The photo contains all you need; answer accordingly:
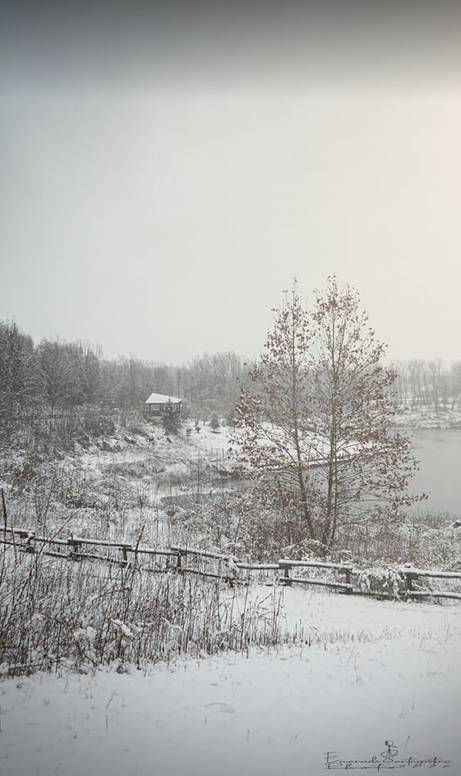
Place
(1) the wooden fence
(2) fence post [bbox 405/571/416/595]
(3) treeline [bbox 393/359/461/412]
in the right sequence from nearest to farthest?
(1) the wooden fence < (2) fence post [bbox 405/571/416/595] < (3) treeline [bbox 393/359/461/412]

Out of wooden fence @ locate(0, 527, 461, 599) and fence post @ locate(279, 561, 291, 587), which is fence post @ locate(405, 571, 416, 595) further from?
fence post @ locate(279, 561, 291, 587)

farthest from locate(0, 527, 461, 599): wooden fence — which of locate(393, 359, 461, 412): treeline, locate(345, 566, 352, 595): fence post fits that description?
locate(393, 359, 461, 412): treeline

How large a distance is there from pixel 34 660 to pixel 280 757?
2648mm

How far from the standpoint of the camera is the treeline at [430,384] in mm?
94356

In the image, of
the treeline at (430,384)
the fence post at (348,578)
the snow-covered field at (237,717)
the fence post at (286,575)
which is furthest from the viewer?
the treeline at (430,384)

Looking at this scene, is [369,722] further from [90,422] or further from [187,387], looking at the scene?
[187,387]

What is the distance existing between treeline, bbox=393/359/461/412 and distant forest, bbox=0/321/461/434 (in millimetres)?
287

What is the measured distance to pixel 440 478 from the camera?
2822cm

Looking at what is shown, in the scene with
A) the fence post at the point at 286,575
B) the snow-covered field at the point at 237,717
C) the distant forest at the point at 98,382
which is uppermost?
the distant forest at the point at 98,382

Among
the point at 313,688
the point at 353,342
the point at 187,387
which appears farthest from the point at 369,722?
the point at 187,387

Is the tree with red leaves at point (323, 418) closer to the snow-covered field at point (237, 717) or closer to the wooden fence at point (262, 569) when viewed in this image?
the wooden fence at point (262, 569)

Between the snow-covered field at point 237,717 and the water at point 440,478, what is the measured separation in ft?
36.7

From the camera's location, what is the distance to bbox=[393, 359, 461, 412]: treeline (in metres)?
94.4

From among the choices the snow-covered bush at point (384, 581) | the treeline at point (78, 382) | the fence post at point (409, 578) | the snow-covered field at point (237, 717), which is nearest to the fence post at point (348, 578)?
the snow-covered bush at point (384, 581)
